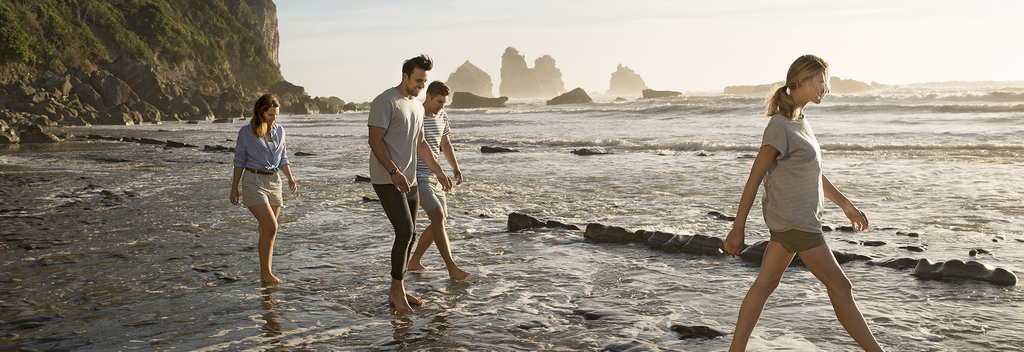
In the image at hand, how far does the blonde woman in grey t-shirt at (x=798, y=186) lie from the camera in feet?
9.39

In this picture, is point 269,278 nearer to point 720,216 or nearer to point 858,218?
point 858,218

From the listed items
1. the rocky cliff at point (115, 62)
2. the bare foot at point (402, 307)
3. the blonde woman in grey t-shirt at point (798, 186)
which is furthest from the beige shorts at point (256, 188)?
the rocky cliff at point (115, 62)

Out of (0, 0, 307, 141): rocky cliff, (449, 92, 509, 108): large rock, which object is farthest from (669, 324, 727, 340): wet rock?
(449, 92, 509, 108): large rock

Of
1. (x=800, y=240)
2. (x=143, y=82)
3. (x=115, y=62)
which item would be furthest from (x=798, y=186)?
(x=115, y=62)

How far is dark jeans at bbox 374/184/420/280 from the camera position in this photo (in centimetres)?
416

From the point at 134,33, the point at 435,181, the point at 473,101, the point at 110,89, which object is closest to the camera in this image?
the point at 435,181

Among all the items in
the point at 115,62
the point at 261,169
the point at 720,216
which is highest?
the point at 115,62

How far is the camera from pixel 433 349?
11.6ft

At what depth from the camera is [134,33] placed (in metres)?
64.9

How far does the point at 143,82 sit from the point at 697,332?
60.7 meters

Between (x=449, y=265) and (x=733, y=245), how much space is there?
2.73m

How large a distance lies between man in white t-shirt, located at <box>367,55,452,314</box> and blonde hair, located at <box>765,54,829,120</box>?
220 centimetres

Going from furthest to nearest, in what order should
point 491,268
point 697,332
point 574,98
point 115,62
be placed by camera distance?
point 574,98, point 115,62, point 491,268, point 697,332

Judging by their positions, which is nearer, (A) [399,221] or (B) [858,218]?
(B) [858,218]
